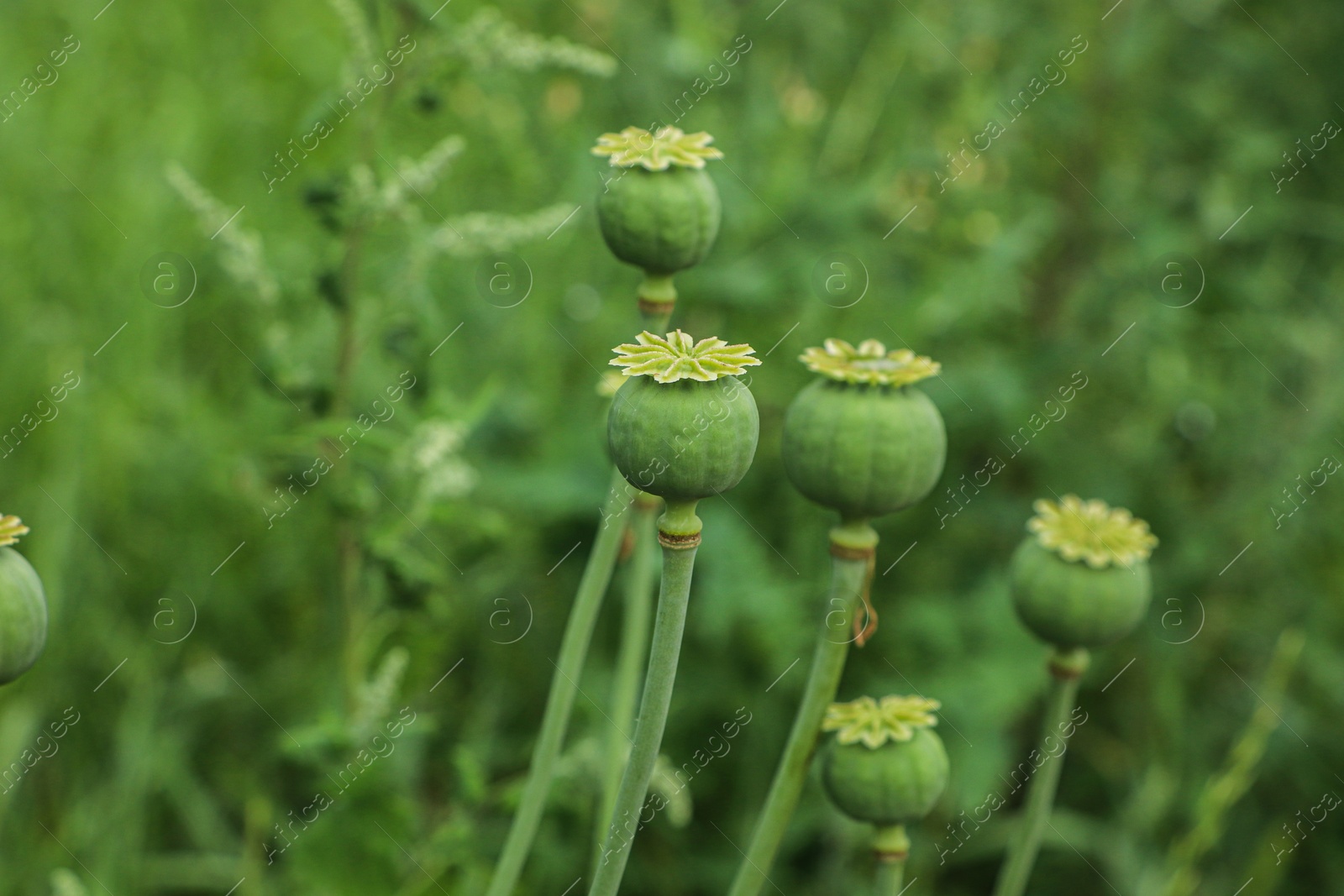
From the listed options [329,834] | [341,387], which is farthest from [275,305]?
[329,834]

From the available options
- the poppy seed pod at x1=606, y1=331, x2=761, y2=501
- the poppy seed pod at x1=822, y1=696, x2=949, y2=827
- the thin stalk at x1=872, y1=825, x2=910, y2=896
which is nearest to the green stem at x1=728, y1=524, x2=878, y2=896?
the poppy seed pod at x1=822, y1=696, x2=949, y2=827

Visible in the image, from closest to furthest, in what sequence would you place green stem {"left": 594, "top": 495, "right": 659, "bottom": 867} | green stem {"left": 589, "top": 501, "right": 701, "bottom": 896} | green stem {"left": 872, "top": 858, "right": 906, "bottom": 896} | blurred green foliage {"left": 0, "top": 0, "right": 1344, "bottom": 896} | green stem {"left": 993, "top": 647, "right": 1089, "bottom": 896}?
green stem {"left": 589, "top": 501, "right": 701, "bottom": 896}, green stem {"left": 872, "top": 858, "right": 906, "bottom": 896}, green stem {"left": 993, "top": 647, "right": 1089, "bottom": 896}, green stem {"left": 594, "top": 495, "right": 659, "bottom": 867}, blurred green foliage {"left": 0, "top": 0, "right": 1344, "bottom": 896}

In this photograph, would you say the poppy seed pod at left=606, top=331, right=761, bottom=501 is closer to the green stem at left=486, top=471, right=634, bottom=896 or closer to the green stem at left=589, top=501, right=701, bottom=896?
the green stem at left=589, top=501, right=701, bottom=896

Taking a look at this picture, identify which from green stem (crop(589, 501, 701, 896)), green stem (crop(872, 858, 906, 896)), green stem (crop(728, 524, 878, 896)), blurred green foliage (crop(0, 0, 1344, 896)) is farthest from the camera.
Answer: blurred green foliage (crop(0, 0, 1344, 896))

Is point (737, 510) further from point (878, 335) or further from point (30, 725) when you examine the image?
point (30, 725)

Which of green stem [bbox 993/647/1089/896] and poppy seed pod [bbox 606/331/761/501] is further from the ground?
poppy seed pod [bbox 606/331/761/501]
